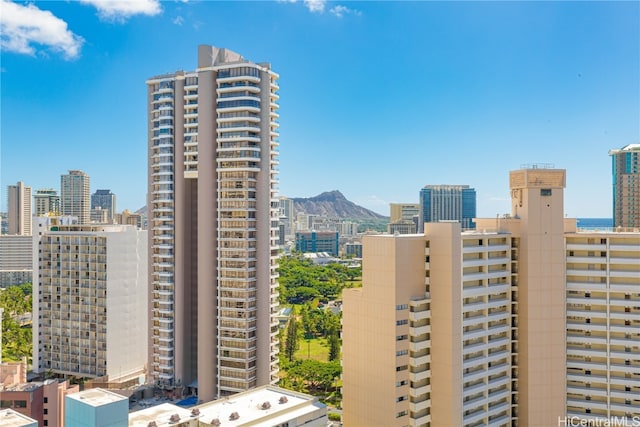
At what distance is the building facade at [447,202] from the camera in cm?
11625

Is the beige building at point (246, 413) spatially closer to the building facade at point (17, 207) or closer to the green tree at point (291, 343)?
the green tree at point (291, 343)

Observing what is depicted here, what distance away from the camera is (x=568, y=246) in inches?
869

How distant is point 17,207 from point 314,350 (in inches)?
2996

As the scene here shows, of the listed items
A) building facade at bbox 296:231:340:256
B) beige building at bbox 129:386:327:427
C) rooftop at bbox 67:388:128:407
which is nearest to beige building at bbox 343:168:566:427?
beige building at bbox 129:386:327:427

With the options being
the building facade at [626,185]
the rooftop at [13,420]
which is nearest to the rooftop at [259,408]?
the rooftop at [13,420]

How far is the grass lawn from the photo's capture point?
4250 cm

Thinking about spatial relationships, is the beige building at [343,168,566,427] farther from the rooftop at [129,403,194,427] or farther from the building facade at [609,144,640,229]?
the building facade at [609,144,640,229]

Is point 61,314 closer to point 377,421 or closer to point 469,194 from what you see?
point 377,421

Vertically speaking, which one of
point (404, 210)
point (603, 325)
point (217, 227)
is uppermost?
point (404, 210)

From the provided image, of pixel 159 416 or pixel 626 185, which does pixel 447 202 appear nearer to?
pixel 626 185

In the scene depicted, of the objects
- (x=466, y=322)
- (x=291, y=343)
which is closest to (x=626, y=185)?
(x=291, y=343)

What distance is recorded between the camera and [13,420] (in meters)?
15.1

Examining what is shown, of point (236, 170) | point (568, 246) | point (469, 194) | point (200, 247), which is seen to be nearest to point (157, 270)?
point (200, 247)

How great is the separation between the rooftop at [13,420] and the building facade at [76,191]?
89.3 m
